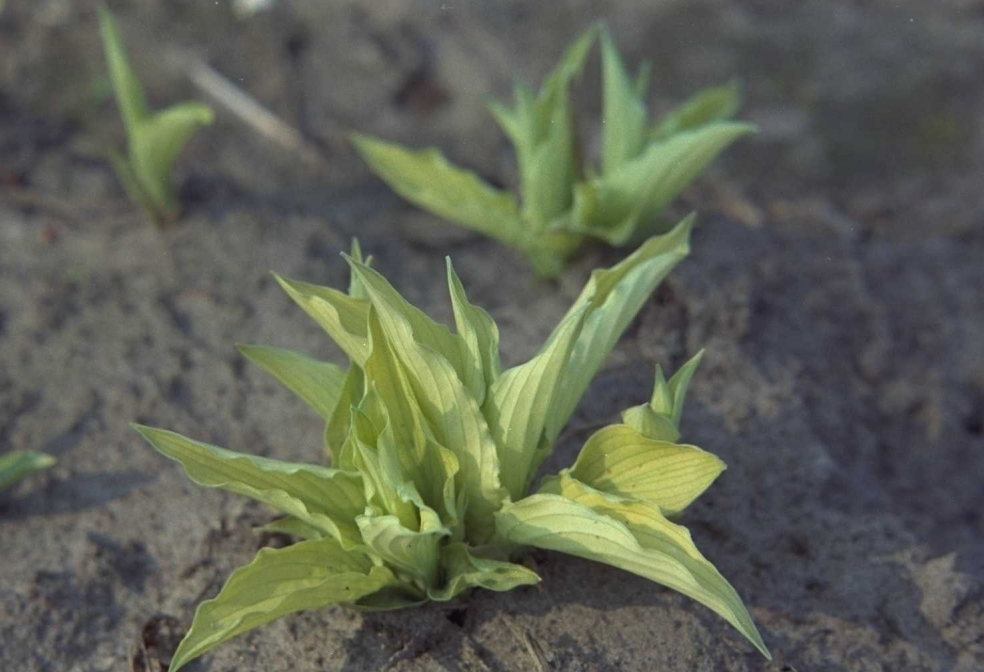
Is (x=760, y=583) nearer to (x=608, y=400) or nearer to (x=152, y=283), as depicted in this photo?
(x=608, y=400)

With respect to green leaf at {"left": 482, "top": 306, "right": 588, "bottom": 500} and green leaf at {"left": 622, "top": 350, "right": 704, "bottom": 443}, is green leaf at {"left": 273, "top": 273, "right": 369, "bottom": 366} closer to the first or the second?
green leaf at {"left": 482, "top": 306, "right": 588, "bottom": 500}

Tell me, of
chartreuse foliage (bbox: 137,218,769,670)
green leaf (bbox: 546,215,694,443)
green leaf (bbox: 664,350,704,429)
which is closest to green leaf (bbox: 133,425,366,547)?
chartreuse foliage (bbox: 137,218,769,670)

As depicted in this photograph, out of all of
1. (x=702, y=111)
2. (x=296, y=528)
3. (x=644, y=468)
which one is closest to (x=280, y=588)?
(x=296, y=528)

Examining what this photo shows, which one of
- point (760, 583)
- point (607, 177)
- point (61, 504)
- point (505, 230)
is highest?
point (607, 177)

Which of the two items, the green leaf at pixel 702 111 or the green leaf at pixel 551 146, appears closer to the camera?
the green leaf at pixel 551 146

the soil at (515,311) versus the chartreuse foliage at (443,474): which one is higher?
the chartreuse foliage at (443,474)


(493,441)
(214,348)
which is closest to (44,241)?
(214,348)

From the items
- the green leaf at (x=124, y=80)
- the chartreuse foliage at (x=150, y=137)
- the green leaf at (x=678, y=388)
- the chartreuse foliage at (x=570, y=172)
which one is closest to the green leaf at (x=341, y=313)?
the green leaf at (x=678, y=388)

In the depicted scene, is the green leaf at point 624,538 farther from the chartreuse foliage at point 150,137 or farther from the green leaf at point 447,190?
the chartreuse foliage at point 150,137
